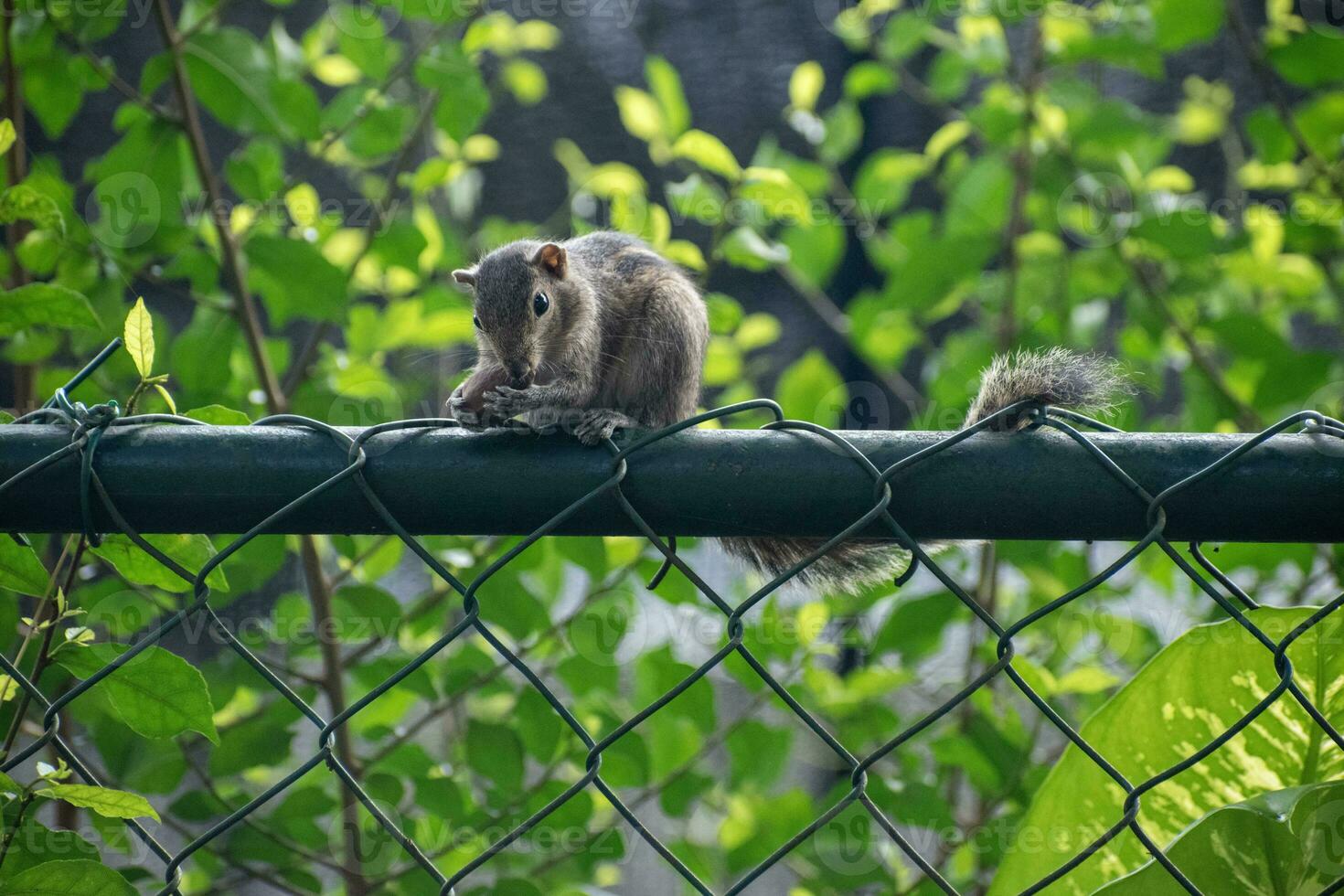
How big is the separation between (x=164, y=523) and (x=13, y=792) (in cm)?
19

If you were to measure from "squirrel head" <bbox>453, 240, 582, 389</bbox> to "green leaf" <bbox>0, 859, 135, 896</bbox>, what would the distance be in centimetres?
76

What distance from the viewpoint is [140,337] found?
2.25 ft

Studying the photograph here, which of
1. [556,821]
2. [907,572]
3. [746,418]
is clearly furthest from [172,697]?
[746,418]

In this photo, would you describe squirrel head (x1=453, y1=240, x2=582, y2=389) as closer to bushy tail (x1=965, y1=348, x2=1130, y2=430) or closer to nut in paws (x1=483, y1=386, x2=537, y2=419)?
nut in paws (x1=483, y1=386, x2=537, y2=419)

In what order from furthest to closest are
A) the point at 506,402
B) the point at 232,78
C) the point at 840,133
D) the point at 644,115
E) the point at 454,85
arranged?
the point at 840,133 → the point at 644,115 → the point at 454,85 → the point at 232,78 → the point at 506,402

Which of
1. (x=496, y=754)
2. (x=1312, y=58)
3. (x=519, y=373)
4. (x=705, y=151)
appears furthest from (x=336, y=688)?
(x=1312, y=58)

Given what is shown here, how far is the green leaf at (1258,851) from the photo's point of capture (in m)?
0.67

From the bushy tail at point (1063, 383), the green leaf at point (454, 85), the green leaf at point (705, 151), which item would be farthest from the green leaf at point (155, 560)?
the green leaf at point (705, 151)

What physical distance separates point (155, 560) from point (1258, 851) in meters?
0.72

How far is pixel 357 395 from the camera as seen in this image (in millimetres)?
1411

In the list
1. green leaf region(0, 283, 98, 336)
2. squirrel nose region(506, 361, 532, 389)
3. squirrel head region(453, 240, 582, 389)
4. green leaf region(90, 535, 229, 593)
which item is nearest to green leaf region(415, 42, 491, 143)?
squirrel head region(453, 240, 582, 389)

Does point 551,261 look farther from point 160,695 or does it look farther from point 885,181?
point 160,695

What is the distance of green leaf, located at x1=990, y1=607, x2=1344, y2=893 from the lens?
780 mm

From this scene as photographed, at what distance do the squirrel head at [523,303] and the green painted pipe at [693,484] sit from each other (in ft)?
2.16
